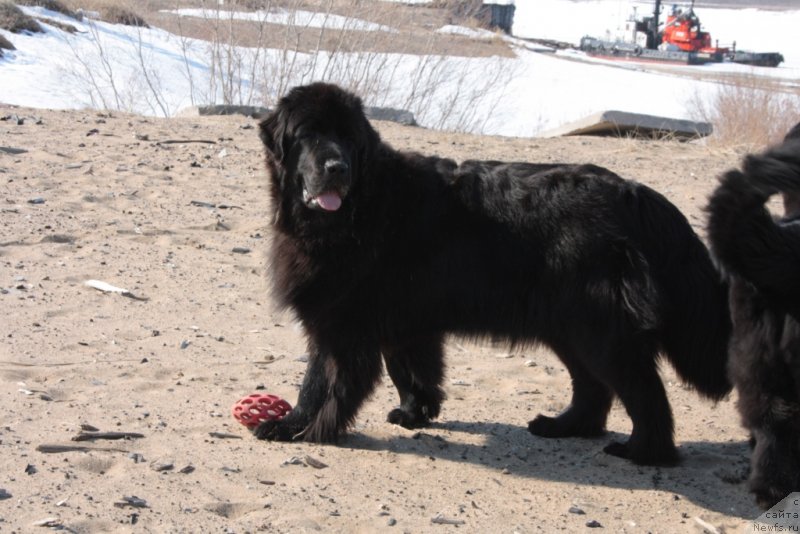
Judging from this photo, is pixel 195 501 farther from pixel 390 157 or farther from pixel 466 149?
pixel 466 149

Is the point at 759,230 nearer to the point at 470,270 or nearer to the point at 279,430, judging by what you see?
the point at 470,270

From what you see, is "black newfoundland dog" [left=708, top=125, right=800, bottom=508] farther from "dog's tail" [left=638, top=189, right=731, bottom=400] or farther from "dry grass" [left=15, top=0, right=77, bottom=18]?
"dry grass" [left=15, top=0, right=77, bottom=18]

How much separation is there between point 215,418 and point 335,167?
1442mm

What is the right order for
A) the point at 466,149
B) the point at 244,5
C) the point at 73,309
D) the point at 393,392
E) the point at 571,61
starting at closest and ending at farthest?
the point at 393,392 → the point at 73,309 → the point at 466,149 → the point at 244,5 → the point at 571,61

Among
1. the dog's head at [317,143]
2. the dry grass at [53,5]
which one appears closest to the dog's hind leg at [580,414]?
the dog's head at [317,143]

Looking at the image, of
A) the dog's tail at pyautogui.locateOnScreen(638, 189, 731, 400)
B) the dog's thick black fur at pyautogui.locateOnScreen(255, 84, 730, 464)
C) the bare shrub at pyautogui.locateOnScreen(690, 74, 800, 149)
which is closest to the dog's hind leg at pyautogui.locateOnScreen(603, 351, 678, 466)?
the dog's thick black fur at pyautogui.locateOnScreen(255, 84, 730, 464)

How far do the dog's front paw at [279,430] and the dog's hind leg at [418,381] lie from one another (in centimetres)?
59

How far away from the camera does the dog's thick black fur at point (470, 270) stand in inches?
175

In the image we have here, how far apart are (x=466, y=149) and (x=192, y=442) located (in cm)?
752

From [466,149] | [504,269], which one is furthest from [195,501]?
[466,149]

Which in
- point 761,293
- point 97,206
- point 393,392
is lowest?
point 393,392

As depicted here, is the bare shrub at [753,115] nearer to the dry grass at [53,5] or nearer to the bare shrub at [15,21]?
the bare shrub at [15,21]

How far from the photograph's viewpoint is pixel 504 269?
15.2 ft

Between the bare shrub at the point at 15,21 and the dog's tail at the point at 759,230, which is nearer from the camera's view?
the dog's tail at the point at 759,230
